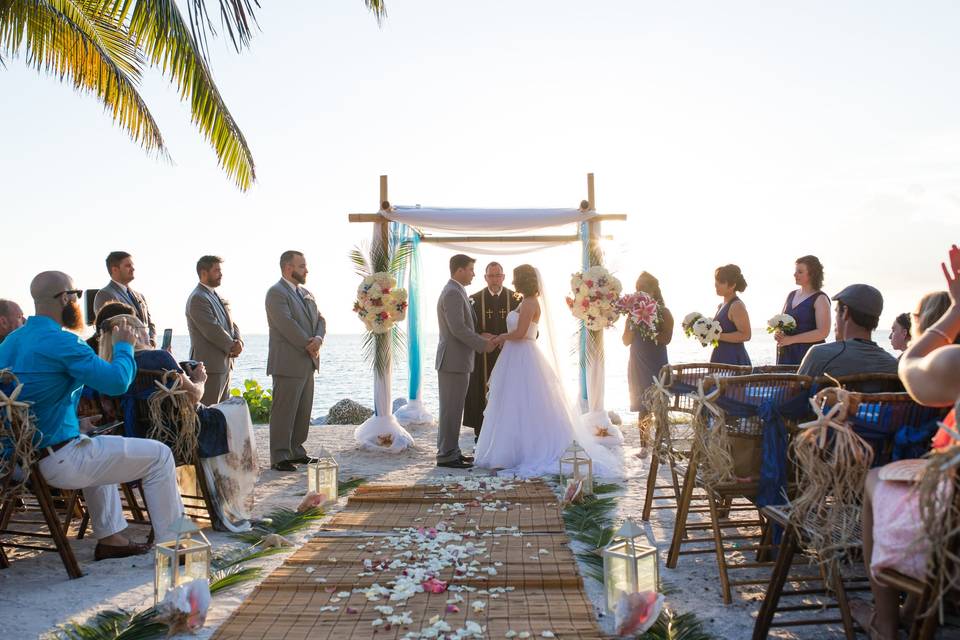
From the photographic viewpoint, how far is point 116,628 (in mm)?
3600

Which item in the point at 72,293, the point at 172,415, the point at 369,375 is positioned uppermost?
the point at 72,293

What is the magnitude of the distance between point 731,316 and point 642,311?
3.02 ft

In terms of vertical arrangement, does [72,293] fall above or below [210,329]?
above

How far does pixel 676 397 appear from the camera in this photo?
4809mm

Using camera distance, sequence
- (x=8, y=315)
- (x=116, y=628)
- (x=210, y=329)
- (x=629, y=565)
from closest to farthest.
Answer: (x=629, y=565) < (x=116, y=628) < (x=8, y=315) < (x=210, y=329)

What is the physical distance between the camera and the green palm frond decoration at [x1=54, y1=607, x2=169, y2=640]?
3.49 m

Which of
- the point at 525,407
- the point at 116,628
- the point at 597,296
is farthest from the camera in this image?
the point at 597,296

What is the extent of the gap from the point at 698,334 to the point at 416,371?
163 inches

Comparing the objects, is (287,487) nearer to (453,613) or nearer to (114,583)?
(114,583)

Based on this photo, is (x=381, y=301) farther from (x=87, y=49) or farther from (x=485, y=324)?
(x=87, y=49)

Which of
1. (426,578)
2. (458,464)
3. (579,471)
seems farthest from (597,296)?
(426,578)

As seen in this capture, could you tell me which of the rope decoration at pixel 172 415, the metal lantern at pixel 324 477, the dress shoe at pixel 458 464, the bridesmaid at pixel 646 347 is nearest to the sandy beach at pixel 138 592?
the metal lantern at pixel 324 477

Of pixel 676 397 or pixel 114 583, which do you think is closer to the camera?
pixel 114 583

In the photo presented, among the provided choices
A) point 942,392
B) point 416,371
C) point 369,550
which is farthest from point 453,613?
point 416,371
